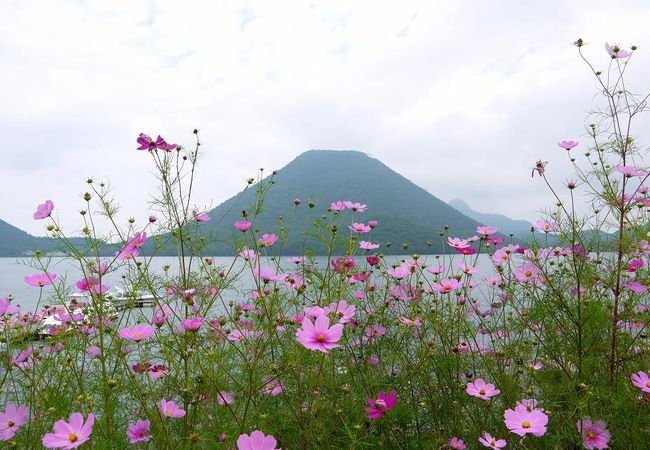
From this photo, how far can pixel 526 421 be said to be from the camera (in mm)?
1538

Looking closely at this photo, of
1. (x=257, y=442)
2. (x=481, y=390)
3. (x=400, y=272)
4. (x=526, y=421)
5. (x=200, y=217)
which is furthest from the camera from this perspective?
(x=400, y=272)

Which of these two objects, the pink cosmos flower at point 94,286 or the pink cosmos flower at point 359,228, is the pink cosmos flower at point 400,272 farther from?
the pink cosmos flower at point 94,286

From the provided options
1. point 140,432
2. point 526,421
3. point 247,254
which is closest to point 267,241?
point 247,254

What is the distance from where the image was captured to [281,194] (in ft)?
265

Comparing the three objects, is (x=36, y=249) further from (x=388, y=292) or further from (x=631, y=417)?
(x=631, y=417)

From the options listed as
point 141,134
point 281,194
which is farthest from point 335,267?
point 281,194

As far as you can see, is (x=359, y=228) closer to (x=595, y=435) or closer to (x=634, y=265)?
(x=595, y=435)

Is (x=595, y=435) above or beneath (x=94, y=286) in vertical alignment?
beneath

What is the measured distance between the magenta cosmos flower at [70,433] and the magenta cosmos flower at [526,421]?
1.23m

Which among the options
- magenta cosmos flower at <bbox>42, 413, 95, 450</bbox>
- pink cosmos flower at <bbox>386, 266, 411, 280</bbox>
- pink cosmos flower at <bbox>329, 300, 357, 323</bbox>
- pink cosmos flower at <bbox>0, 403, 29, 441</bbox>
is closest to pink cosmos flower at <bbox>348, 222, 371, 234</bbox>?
pink cosmos flower at <bbox>386, 266, 411, 280</bbox>

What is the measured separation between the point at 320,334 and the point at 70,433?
0.72 metres

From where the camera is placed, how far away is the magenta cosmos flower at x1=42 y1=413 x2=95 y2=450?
3.97 ft

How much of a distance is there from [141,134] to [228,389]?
106 centimetres

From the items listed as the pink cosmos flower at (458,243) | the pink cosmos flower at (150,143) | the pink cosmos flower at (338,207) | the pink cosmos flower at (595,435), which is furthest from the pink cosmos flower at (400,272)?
the pink cosmos flower at (150,143)
